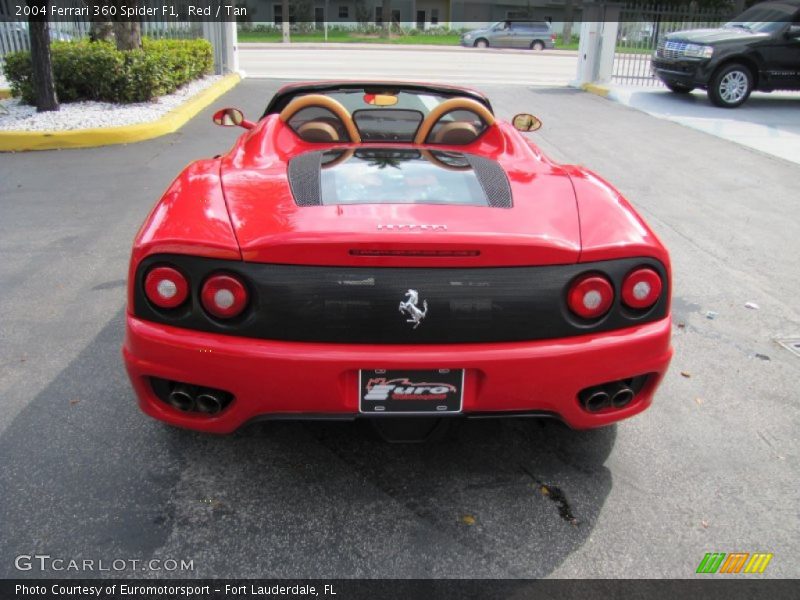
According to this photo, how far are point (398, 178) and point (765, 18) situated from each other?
13911 mm

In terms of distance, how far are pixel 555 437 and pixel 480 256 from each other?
1110 millimetres

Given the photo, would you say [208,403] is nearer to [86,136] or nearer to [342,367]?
[342,367]

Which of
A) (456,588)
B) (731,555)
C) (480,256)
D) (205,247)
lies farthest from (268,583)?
(731,555)

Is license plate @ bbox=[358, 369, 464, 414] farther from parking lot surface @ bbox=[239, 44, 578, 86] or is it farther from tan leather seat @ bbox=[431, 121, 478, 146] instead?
parking lot surface @ bbox=[239, 44, 578, 86]

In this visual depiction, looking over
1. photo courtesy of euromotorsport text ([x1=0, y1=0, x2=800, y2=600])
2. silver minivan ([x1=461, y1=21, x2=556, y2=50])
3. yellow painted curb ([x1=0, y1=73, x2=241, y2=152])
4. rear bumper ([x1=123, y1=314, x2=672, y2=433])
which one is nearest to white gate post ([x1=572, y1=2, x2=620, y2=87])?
yellow painted curb ([x1=0, y1=73, x2=241, y2=152])

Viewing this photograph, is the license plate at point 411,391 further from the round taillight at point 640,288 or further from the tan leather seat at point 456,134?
the tan leather seat at point 456,134

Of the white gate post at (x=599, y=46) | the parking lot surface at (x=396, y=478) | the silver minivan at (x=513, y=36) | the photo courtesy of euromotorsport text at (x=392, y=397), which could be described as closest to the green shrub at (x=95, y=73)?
the parking lot surface at (x=396, y=478)

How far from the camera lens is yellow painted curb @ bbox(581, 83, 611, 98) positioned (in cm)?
A: 1535

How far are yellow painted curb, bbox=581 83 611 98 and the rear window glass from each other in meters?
13.4

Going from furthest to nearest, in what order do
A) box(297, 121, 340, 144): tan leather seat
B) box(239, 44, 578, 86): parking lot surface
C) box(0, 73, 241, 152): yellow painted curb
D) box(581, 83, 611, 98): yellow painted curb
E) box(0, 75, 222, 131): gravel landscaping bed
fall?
box(239, 44, 578, 86): parking lot surface < box(581, 83, 611, 98): yellow painted curb < box(0, 75, 222, 131): gravel landscaping bed < box(0, 73, 241, 152): yellow painted curb < box(297, 121, 340, 144): tan leather seat

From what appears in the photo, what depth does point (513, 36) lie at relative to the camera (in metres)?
39.4

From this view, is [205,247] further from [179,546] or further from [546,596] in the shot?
[546,596]

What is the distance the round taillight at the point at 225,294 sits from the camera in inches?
85.7

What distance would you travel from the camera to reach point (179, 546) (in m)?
2.25
